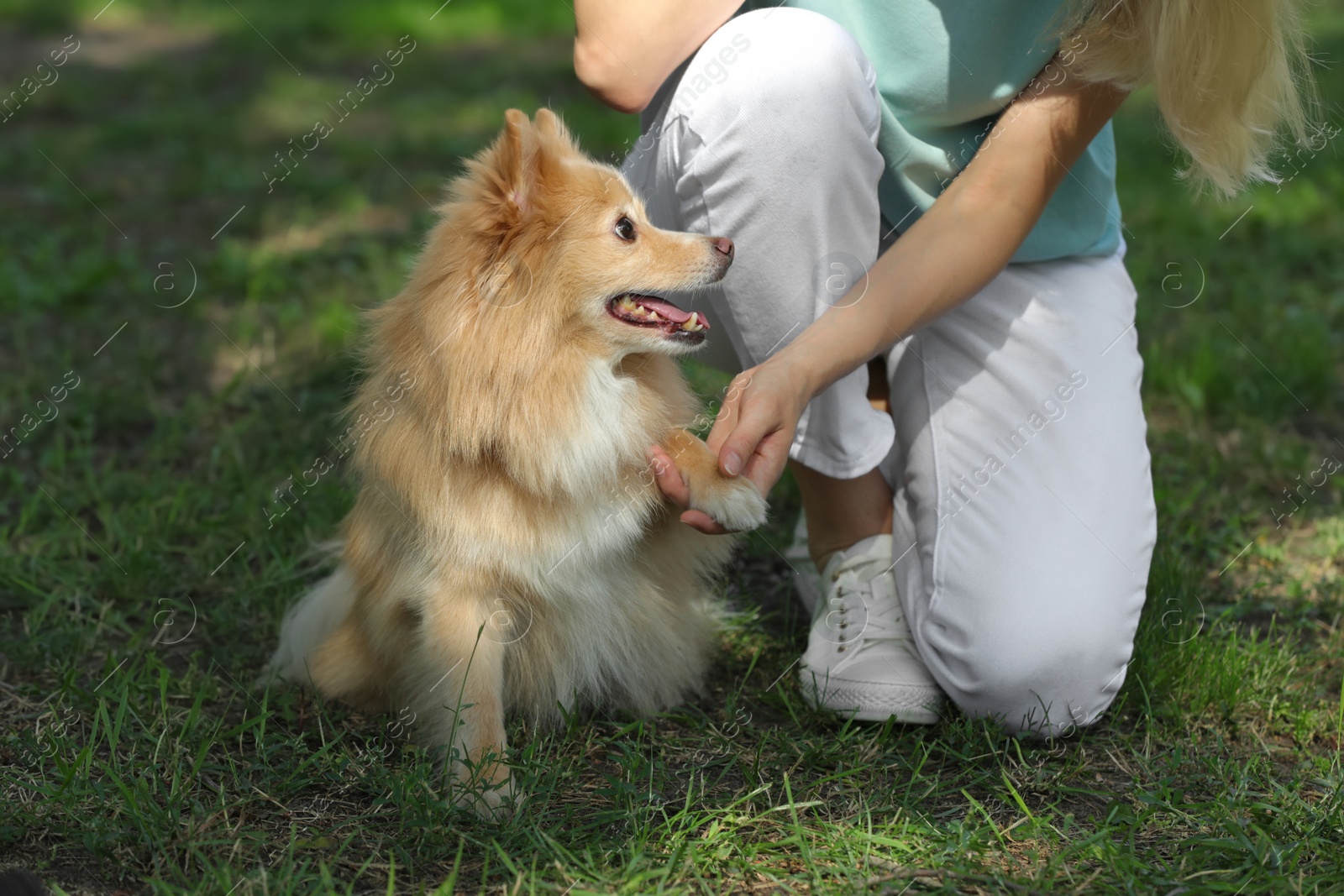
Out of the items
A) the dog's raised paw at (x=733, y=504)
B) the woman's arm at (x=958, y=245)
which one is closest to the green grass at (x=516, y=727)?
the dog's raised paw at (x=733, y=504)

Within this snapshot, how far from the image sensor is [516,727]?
2.28m

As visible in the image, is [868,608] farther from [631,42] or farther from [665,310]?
[631,42]

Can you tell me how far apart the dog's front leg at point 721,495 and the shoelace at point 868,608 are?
57cm

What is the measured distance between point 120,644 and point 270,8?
22.4 ft

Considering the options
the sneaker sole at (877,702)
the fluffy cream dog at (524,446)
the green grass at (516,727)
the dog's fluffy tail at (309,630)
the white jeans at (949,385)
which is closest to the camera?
the green grass at (516,727)

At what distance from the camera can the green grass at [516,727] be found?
1.85 metres

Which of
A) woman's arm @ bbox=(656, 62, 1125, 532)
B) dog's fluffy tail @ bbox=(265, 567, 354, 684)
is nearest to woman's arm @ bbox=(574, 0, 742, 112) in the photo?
woman's arm @ bbox=(656, 62, 1125, 532)

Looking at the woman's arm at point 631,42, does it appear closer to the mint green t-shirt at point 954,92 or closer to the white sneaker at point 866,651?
the mint green t-shirt at point 954,92

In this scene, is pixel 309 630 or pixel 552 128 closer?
pixel 552 128

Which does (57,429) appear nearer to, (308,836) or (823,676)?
(308,836)

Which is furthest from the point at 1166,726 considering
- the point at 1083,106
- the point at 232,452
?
the point at 232,452

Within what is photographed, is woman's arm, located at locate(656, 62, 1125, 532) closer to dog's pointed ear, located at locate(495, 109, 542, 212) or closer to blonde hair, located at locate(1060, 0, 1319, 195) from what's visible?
blonde hair, located at locate(1060, 0, 1319, 195)

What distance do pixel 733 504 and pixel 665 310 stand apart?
38 centimetres

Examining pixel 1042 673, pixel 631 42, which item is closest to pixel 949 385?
pixel 1042 673
